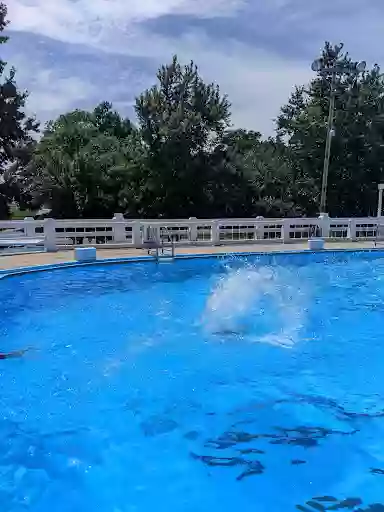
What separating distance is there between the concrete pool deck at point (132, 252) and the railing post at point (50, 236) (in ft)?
1.36

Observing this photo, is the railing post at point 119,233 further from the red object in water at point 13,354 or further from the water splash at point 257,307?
the red object in water at point 13,354

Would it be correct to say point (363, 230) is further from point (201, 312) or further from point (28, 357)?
point (28, 357)

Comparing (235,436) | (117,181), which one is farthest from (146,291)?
(117,181)

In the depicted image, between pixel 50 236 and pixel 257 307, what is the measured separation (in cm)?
890

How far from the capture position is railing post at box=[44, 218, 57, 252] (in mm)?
17144

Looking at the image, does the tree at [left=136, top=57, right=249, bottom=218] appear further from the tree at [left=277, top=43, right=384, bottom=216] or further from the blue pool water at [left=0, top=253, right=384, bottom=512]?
the blue pool water at [left=0, top=253, right=384, bottom=512]

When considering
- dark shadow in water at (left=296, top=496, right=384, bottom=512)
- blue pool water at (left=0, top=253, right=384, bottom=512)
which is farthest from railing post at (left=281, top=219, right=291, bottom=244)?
dark shadow in water at (left=296, top=496, right=384, bottom=512)

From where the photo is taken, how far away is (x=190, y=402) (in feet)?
21.6

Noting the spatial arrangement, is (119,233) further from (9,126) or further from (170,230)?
(9,126)

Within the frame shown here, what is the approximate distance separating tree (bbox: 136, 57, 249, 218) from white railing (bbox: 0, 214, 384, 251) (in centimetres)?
682

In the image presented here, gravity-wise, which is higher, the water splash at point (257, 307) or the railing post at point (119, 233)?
the railing post at point (119, 233)

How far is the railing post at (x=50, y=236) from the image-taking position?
17.1 m

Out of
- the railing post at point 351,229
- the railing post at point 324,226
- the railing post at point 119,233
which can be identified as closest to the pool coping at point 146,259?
the railing post at point 119,233

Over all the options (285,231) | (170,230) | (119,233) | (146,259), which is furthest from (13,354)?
(285,231)
